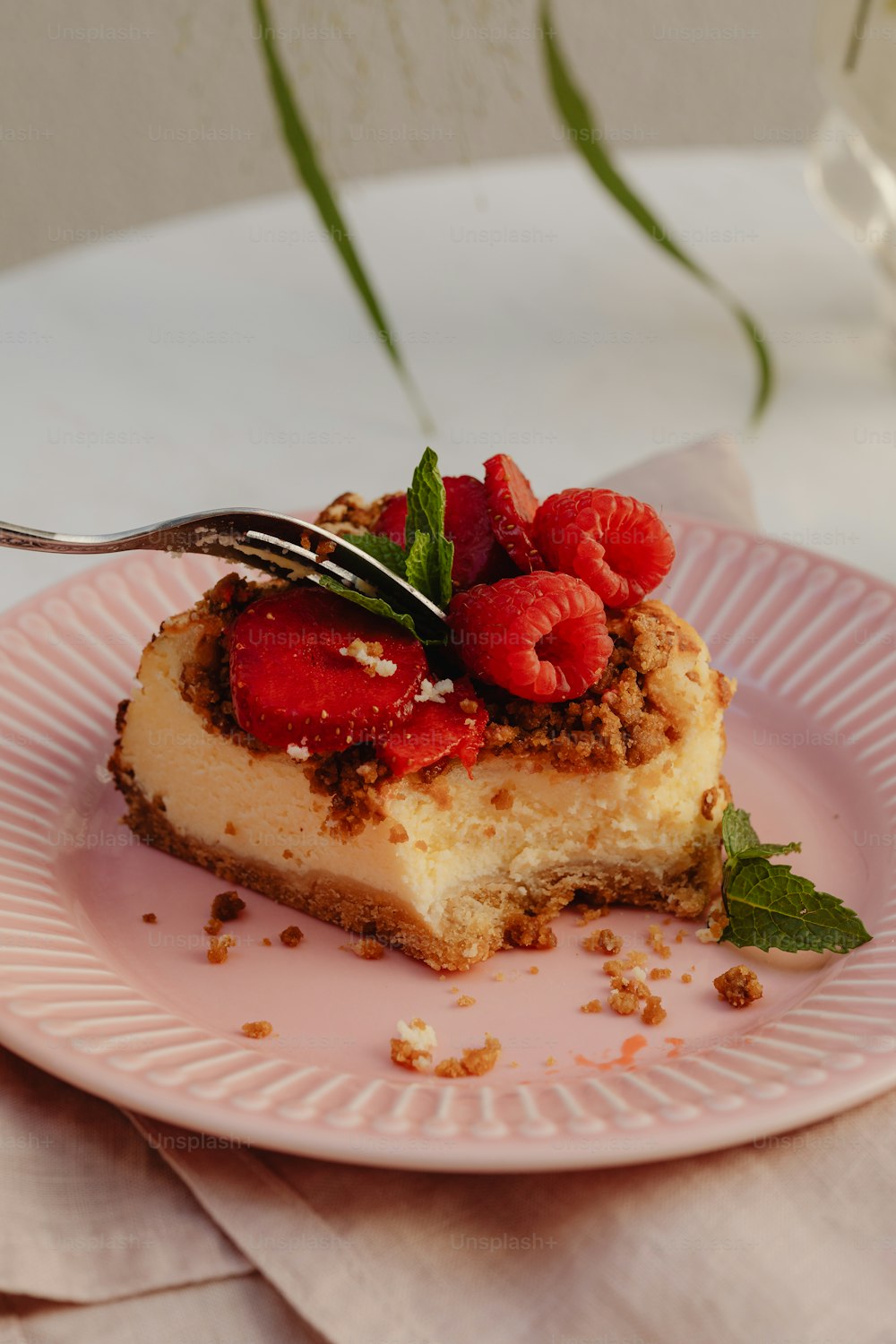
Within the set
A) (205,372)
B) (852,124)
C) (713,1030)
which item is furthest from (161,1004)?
(852,124)

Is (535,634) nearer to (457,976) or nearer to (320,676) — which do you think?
(320,676)

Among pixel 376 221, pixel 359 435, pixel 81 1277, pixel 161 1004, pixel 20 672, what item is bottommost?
pixel 81 1277

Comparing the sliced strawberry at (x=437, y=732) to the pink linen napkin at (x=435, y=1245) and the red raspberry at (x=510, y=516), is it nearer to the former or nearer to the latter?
the red raspberry at (x=510, y=516)

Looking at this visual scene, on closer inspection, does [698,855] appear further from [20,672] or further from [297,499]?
[297,499]

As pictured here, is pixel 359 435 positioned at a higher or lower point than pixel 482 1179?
higher

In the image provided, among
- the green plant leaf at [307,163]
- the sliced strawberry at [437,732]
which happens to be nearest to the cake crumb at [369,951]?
the sliced strawberry at [437,732]

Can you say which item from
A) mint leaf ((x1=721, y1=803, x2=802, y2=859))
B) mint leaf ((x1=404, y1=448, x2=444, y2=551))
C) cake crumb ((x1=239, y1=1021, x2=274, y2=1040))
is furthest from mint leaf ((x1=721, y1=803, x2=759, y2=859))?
cake crumb ((x1=239, y1=1021, x2=274, y2=1040))

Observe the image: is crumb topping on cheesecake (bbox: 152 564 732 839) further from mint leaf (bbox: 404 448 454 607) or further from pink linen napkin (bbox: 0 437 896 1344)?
pink linen napkin (bbox: 0 437 896 1344)
